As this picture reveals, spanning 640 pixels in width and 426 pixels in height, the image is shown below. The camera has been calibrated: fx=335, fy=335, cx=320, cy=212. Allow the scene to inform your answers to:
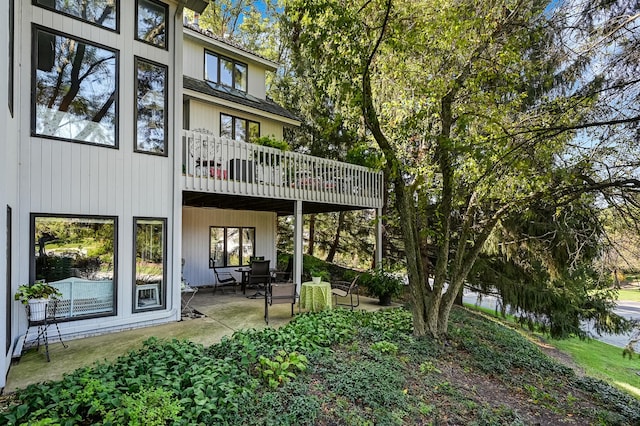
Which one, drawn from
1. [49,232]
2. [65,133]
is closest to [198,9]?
[65,133]

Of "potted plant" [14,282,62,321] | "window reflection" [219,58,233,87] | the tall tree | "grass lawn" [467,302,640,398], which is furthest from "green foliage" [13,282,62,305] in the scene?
"grass lawn" [467,302,640,398]

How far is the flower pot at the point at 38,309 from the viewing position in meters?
4.88

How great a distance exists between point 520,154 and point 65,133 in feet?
24.6

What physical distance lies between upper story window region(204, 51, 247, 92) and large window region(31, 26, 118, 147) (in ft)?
18.4

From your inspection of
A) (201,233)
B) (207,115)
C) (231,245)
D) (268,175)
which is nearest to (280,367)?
(268,175)

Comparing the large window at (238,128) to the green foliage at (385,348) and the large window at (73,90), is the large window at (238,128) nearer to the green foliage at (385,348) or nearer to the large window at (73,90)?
the large window at (73,90)

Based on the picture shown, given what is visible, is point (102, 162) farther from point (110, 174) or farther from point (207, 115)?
point (207, 115)

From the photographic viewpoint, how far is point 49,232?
548 cm

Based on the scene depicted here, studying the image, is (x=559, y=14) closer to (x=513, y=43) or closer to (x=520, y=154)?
(x=513, y=43)

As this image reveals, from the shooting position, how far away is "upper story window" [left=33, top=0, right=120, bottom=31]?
5656 millimetres

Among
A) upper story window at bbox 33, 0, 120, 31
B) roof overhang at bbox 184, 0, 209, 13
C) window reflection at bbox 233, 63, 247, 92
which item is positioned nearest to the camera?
upper story window at bbox 33, 0, 120, 31

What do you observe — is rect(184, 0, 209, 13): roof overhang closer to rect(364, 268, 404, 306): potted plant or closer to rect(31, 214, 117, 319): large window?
rect(31, 214, 117, 319): large window

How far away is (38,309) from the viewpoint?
16.2ft

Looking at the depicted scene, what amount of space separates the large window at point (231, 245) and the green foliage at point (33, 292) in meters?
6.05
